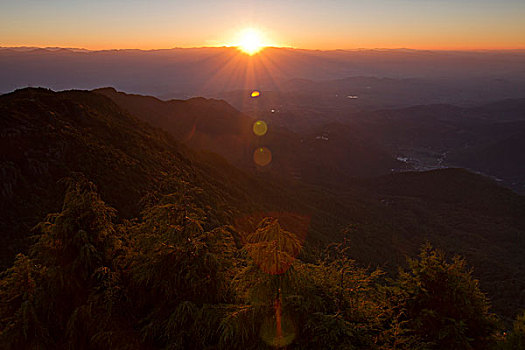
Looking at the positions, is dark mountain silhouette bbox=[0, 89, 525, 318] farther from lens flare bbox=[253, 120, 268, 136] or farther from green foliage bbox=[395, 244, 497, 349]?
lens flare bbox=[253, 120, 268, 136]

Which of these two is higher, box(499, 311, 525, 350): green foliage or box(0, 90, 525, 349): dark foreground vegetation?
box(0, 90, 525, 349): dark foreground vegetation

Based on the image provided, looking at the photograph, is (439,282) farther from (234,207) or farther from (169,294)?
(234,207)

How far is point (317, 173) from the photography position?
123875 mm

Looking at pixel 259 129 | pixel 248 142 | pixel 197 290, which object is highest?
pixel 197 290

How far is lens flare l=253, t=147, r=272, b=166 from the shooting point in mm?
116963

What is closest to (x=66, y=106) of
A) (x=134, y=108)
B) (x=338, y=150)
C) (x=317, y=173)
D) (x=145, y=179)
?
(x=145, y=179)

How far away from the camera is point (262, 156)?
123m

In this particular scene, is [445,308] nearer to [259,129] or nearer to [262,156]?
[262,156]

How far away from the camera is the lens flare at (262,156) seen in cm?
11696

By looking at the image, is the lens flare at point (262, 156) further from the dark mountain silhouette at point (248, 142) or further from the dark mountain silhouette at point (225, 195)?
the dark mountain silhouette at point (225, 195)

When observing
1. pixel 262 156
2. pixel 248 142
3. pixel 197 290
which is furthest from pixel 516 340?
pixel 248 142

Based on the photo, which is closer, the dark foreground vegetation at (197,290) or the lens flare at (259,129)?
the dark foreground vegetation at (197,290)

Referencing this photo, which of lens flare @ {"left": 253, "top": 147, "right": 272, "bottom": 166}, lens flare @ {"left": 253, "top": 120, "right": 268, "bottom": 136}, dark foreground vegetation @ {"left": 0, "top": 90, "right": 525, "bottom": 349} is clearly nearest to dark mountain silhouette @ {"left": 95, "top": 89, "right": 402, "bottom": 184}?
lens flare @ {"left": 253, "top": 147, "right": 272, "bottom": 166}

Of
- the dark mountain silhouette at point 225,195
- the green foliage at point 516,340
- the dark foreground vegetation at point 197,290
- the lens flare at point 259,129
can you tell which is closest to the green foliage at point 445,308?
the dark foreground vegetation at point 197,290
